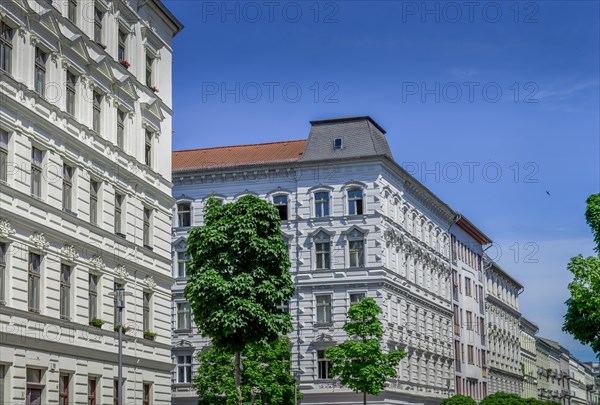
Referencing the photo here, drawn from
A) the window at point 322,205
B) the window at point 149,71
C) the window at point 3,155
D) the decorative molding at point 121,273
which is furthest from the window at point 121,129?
the window at point 322,205

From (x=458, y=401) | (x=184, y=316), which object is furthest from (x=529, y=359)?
(x=184, y=316)

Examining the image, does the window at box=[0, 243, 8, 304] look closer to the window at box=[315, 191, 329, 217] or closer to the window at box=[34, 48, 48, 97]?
the window at box=[34, 48, 48, 97]

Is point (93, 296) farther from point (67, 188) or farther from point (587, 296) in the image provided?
point (587, 296)

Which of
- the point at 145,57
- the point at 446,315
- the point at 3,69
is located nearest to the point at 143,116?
the point at 145,57

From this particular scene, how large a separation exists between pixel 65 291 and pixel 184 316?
3884 cm

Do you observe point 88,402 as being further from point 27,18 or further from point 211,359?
point 211,359

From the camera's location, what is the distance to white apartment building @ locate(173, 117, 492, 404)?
71.7 metres

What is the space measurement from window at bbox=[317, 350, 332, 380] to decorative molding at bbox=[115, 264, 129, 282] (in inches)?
1265

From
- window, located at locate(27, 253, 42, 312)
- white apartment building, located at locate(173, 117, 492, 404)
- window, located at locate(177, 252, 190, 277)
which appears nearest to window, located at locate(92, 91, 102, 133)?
window, located at locate(27, 253, 42, 312)

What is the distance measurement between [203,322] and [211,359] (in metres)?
19.9

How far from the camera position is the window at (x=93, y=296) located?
125 ft

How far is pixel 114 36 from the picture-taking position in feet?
134

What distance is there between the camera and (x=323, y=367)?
2810 inches

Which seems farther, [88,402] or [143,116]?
[143,116]
